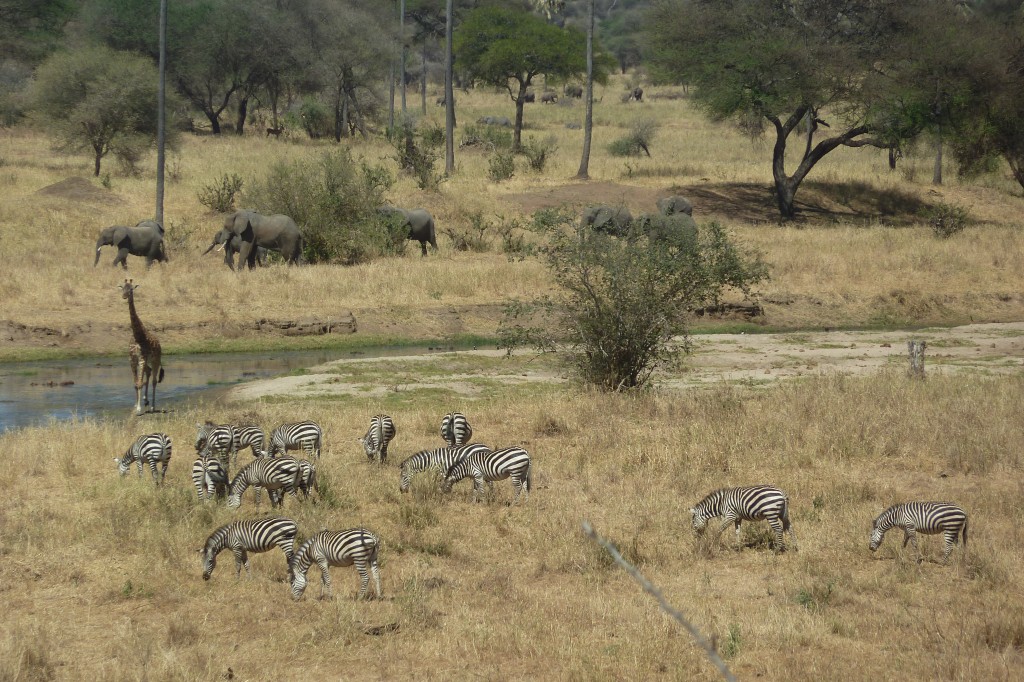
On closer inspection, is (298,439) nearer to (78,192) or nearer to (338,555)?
(338,555)

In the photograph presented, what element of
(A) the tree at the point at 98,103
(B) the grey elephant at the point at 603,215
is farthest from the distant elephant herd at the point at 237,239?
(A) the tree at the point at 98,103

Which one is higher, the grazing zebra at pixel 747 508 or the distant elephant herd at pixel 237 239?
the distant elephant herd at pixel 237 239

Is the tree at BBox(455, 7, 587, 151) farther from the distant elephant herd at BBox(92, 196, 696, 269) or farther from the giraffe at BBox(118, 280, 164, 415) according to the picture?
the giraffe at BBox(118, 280, 164, 415)

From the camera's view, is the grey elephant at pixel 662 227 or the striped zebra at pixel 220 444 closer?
the striped zebra at pixel 220 444

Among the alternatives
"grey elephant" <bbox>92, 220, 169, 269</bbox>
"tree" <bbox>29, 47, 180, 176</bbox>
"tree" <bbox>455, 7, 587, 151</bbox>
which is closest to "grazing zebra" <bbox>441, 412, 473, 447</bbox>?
"grey elephant" <bbox>92, 220, 169, 269</bbox>

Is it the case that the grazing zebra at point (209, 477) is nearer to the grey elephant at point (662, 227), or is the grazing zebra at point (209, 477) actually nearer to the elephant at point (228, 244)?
the grey elephant at point (662, 227)

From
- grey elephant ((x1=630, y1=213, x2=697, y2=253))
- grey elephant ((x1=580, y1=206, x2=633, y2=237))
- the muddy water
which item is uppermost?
grey elephant ((x1=580, y1=206, x2=633, y2=237))

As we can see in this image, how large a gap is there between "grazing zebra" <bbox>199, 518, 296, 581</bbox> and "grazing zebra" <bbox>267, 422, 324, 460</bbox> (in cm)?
313

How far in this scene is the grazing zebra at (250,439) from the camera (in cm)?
1252

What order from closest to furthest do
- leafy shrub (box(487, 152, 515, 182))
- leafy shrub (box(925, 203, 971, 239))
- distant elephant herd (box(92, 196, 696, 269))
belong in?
1. distant elephant herd (box(92, 196, 696, 269))
2. leafy shrub (box(925, 203, 971, 239))
3. leafy shrub (box(487, 152, 515, 182))

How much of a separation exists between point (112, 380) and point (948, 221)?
2644 cm

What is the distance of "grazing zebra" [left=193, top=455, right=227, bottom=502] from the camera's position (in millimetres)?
11008

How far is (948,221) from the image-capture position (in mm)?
36688

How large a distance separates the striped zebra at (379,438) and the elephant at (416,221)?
→ 19818 mm
